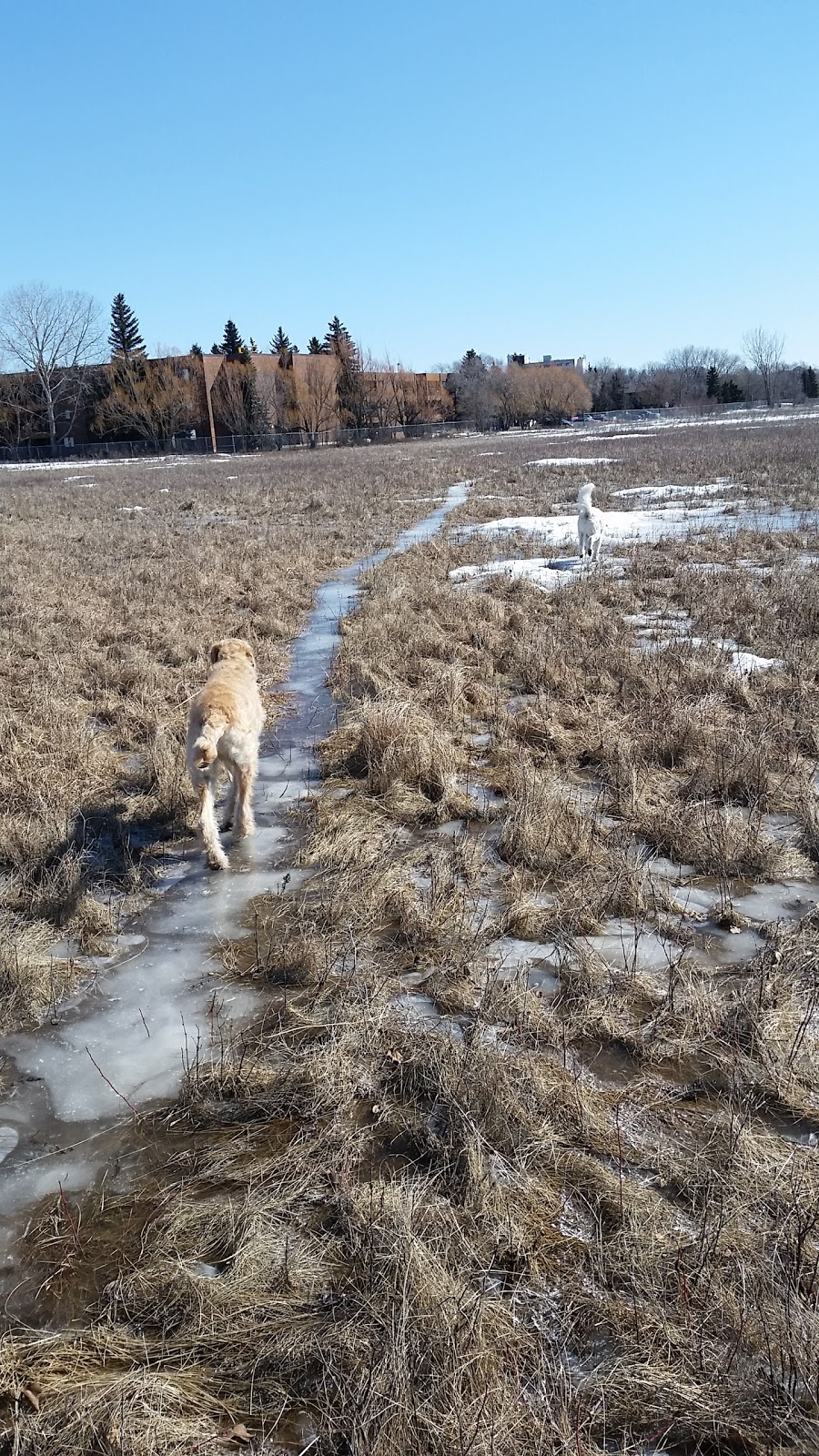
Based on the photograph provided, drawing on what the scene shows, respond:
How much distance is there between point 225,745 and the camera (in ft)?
15.4

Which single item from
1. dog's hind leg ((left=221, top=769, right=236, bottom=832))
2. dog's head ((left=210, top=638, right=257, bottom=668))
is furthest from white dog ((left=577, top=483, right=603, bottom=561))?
dog's hind leg ((left=221, top=769, right=236, bottom=832))

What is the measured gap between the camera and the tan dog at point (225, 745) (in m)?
4.54

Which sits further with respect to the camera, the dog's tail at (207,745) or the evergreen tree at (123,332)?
the evergreen tree at (123,332)

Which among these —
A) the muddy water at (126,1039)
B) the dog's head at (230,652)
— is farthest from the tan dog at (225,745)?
the dog's head at (230,652)

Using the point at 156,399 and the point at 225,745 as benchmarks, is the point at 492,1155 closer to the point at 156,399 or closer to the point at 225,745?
the point at 225,745

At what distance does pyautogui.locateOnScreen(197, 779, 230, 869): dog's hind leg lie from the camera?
457cm

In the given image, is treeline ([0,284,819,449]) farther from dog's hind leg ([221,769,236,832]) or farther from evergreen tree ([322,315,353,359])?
dog's hind leg ([221,769,236,832])

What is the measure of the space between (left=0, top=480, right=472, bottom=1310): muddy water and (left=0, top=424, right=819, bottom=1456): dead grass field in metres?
0.14

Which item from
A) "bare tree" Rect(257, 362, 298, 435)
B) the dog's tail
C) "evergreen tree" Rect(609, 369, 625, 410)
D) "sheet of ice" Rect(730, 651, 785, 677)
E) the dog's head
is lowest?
"sheet of ice" Rect(730, 651, 785, 677)

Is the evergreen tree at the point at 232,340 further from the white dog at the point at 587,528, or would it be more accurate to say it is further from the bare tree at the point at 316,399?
the white dog at the point at 587,528

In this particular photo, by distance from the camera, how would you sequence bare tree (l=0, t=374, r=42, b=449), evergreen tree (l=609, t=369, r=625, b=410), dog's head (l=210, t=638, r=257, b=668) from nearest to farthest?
1. dog's head (l=210, t=638, r=257, b=668)
2. bare tree (l=0, t=374, r=42, b=449)
3. evergreen tree (l=609, t=369, r=625, b=410)

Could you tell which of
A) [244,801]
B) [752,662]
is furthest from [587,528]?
[244,801]

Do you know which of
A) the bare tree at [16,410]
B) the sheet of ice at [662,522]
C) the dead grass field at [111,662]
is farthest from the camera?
the bare tree at [16,410]

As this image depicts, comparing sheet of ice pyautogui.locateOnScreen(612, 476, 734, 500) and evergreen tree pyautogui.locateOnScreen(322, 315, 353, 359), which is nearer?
sheet of ice pyautogui.locateOnScreen(612, 476, 734, 500)
